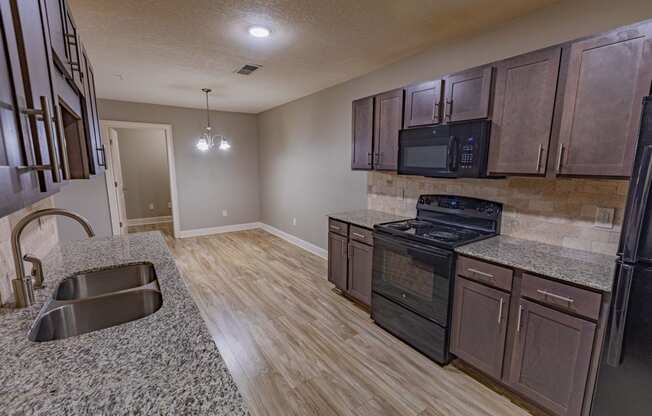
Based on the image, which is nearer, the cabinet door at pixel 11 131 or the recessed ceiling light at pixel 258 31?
the cabinet door at pixel 11 131

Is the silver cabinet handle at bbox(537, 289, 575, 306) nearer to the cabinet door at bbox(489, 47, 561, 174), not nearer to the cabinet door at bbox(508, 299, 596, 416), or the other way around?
the cabinet door at bbox(508, 299, 596, 416)

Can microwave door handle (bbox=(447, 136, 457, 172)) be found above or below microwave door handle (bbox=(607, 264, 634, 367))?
above

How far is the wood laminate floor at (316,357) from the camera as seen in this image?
182 cm

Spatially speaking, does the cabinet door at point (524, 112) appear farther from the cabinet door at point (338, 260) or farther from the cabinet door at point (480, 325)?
the cabinet door at point (338, 260)

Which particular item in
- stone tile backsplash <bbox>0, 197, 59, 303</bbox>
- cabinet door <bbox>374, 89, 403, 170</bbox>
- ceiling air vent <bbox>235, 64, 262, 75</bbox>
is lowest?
stone tile backsplash <bbox>0, 197, 59, 303</bbox>

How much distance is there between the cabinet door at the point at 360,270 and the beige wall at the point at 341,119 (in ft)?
2.88

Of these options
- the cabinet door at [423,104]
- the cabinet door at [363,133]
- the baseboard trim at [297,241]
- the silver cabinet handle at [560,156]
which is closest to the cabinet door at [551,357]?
the silver cabinet handle at [560,156]

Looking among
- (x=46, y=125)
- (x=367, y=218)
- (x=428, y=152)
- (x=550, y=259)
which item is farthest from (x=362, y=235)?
(x=46, y=125)

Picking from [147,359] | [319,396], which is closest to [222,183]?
[319,396]

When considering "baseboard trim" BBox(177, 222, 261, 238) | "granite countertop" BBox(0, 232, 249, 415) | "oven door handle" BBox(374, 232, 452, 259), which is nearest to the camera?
"granite countertop" BBox(0, 232, 249, 415)

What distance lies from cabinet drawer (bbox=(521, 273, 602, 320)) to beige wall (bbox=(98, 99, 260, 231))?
5.44m

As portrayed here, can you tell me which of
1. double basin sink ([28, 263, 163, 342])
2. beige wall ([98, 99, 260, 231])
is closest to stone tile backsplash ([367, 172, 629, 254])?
double basin sink ([28, 263, 163, 342])

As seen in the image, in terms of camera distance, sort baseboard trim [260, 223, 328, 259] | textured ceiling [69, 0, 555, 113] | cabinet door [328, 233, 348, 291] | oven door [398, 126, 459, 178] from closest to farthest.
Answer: textured ceiling [69, 0, 555, 113]
oven door [398, 126, 459, 178]
cabinet door [328, 233, 348, 291]
baseboard trim [260, 223, 328, 259]

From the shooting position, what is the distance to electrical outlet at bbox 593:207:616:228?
5.73ft
